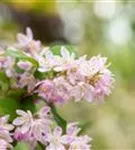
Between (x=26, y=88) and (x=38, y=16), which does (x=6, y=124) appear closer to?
(x=26, y=88)

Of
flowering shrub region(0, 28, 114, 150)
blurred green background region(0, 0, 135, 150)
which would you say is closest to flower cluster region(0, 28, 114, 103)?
flowering shrub region(0, 28, 114, 150)

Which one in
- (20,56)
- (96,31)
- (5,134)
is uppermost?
(96,31)

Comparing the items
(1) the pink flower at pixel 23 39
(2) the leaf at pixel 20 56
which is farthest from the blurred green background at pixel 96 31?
(2) the leaf at pixel 20 56

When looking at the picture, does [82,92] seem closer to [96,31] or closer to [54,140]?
[54,140]

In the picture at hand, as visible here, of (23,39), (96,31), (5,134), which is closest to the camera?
(5,134)

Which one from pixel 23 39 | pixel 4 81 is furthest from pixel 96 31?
pixel 4 81

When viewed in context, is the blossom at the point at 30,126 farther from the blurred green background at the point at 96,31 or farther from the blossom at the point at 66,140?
the blurred green background at the point at 96,31
